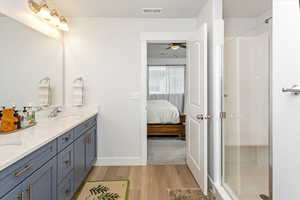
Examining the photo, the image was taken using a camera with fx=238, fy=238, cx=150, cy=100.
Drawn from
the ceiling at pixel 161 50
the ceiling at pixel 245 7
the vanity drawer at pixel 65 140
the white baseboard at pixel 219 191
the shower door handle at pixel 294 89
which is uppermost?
the ceiling at pixel 161 50

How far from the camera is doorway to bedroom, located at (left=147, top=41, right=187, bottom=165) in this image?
441 cm

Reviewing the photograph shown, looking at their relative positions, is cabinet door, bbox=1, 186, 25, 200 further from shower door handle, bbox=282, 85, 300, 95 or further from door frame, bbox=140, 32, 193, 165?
door frame, bbox=140, 32, 193, 165

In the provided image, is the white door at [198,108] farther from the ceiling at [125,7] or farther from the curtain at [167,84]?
the curtain at [167,84]

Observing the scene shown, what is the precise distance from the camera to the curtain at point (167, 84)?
9273 mm

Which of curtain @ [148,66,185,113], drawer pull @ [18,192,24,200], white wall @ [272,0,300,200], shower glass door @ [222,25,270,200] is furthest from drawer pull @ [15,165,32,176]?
curtain @ [148,66,185,113]

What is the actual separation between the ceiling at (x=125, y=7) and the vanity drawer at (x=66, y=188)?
2.13 meters

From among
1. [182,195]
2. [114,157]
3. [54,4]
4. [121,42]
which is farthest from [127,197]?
[54,4]

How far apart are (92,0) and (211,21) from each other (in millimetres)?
1510

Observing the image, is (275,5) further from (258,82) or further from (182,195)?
(182,195)

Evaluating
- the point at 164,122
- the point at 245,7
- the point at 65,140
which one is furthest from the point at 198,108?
the point at 164,122

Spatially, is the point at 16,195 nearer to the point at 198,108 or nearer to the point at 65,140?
the point at 65,140

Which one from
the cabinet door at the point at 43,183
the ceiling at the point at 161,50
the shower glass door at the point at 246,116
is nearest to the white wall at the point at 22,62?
the cabinet door at the point at 43,183

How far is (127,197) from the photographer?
272 centimetres

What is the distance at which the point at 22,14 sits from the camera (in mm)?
2490
